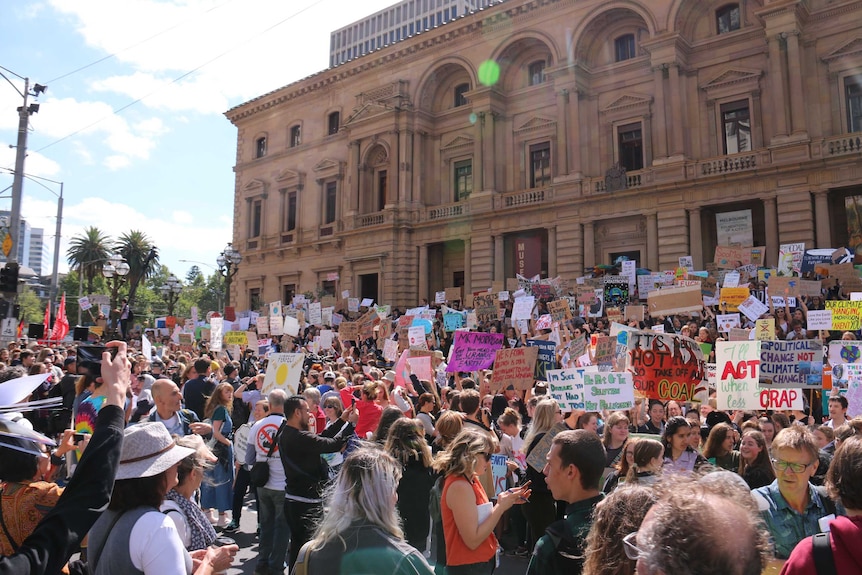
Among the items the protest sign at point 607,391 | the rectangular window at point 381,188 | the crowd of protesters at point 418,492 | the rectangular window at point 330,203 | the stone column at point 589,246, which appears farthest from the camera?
the rectangular window at point 330,203

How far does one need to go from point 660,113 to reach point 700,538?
91.6 feet

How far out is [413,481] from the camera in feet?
17.3

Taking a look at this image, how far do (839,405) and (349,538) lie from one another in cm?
706

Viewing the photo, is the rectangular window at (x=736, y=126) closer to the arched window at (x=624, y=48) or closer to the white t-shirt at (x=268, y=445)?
the arched window at (x=624, y=48)

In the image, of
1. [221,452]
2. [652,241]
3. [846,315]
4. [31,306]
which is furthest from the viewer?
[31,306]

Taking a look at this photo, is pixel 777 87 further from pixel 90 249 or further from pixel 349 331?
pixel 90 249

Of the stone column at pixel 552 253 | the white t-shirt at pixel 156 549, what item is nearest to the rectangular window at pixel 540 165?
the stone column at pixel 552 253

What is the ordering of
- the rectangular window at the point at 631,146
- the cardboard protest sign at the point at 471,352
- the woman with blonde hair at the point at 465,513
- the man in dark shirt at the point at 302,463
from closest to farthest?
the woman with blonde hair at the point at 465,513 < the man in dark shirt at the point at 302,463 < the cardboard protest sign at the point at 471,352 < the rectangular window at the point at 631,146

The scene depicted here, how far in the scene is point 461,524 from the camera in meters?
4.08

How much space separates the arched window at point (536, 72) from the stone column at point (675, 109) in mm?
7107

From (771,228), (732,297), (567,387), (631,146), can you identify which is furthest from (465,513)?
(631,146)

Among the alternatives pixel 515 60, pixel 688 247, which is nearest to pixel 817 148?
pixel 688 247

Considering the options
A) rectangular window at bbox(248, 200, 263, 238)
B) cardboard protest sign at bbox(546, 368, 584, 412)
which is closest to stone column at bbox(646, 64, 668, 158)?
cardboard protest sign at bbox(546, 368, 584, 412)

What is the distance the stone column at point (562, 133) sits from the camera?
2928 centimetres
